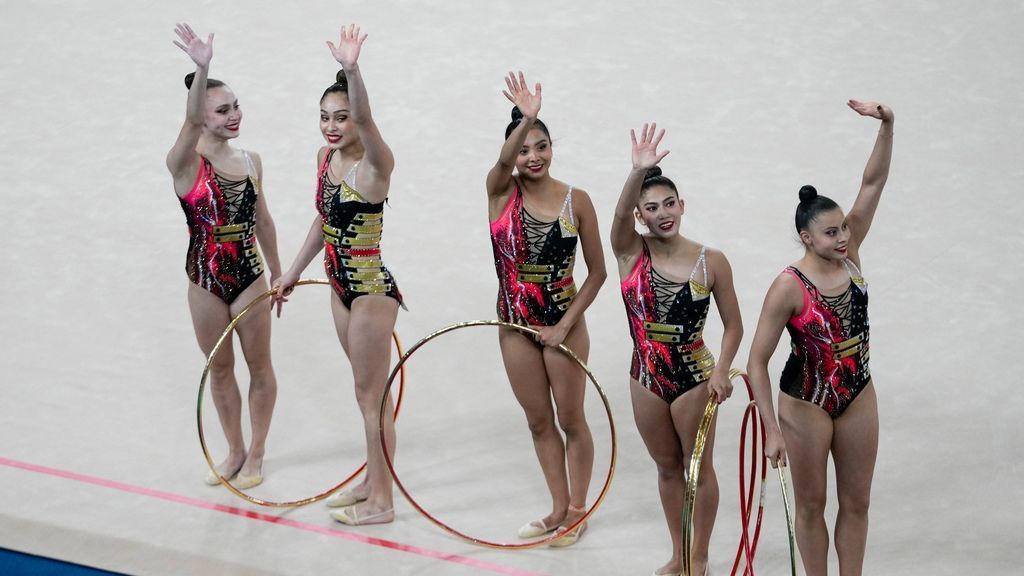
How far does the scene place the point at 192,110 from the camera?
17.0 feet

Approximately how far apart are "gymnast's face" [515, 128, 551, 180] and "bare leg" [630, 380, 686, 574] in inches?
33.6

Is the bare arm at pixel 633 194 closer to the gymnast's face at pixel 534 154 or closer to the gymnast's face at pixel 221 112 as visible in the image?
the gymnast's face at pixel 534 154

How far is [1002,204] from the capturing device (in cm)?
778

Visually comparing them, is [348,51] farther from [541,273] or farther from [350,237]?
[541,273]

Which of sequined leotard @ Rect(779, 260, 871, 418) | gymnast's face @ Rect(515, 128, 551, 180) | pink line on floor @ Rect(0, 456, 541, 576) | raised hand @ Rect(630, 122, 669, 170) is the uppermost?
gymnast's face @ Rect(515, 128, 551, 180)

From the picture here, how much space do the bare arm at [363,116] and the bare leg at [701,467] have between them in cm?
143

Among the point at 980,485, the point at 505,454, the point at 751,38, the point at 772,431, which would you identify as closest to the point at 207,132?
the point at 505,454

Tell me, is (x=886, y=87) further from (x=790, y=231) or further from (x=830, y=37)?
(x=790, y=231)

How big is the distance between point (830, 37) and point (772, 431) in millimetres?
5886

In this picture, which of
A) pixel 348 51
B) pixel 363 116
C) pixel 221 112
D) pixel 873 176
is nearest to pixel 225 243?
pixel 221 112

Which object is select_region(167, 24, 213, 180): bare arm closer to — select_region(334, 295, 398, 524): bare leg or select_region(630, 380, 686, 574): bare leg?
select_region(334, 295, 398, 524): bare leg

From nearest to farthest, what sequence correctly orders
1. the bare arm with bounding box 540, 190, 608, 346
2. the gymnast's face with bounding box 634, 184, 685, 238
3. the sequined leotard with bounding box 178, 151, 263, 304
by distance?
the gymnast's face with bounding box 634, 184, 685, 238
the bare arm with bounding box 540, 190, 608, 346
the sequined leotard with bounding box 178, 151, 263, 304

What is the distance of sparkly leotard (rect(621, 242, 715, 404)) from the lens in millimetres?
4629

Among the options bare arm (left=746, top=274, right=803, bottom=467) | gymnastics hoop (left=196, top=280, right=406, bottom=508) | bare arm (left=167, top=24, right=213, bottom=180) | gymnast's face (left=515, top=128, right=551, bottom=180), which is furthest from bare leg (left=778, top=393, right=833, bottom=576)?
bare arm (left=167, top=24, right=213, bottom=180)
